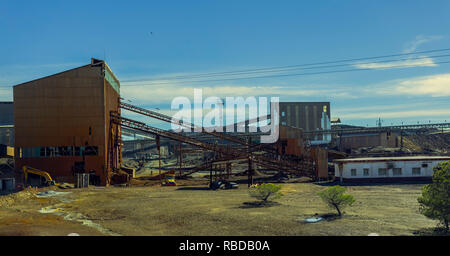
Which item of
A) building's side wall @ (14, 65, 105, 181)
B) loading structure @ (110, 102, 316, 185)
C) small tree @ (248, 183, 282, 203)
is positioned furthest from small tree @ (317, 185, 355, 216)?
building's side wall @ (14, 65, 105, 181)

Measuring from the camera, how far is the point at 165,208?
24.6m

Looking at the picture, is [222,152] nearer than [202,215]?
No

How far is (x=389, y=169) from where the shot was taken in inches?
1540

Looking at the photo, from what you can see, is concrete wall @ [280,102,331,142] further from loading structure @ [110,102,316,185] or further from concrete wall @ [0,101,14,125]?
concrete wall @ [0,101,14,125]

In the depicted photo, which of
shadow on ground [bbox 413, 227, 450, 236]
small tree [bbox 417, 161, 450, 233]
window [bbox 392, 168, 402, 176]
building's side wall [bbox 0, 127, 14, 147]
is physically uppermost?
building's side wall [bbox 0, 127, 14, 147]

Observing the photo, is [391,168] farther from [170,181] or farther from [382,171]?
[170,181]

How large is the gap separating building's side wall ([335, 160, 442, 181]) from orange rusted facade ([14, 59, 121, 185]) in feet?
93.6

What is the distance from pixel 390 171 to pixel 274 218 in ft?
80.7

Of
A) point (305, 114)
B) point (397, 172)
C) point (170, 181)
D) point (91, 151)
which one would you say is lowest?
point (170, 181)

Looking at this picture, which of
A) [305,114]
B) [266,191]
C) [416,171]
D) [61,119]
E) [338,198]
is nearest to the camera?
[338,198]

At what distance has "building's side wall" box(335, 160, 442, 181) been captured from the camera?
38.6 metres

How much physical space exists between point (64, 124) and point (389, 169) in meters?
37.3

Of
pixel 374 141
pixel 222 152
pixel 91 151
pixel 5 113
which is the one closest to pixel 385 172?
pixel 222 152

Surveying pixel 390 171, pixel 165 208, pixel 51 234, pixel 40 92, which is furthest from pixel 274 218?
pixel 40 92
